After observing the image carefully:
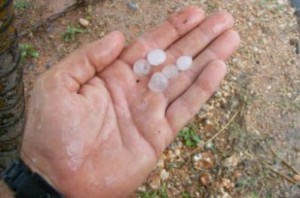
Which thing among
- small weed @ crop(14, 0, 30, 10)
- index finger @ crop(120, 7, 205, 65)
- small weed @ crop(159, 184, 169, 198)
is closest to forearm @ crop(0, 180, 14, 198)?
index finger @ crop(120, 7, 205, 65)

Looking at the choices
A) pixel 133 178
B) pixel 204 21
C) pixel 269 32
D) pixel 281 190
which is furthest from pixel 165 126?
pixel 269 32

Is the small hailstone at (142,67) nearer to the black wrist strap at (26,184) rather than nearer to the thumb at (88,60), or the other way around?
the thumb at (88,60)

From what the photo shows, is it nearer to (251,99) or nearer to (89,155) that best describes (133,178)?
(89,155)

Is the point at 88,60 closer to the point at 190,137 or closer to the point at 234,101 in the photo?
the point at 190,137

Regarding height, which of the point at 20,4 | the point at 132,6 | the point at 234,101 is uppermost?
the point at 20,4

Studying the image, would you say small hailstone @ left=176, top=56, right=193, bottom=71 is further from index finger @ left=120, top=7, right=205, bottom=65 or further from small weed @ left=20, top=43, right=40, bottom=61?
small weed @ left=20, top=43, right=40, bottom=61

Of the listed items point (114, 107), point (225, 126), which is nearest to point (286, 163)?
point (225, 126)

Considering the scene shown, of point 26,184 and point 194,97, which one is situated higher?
point 26,184
